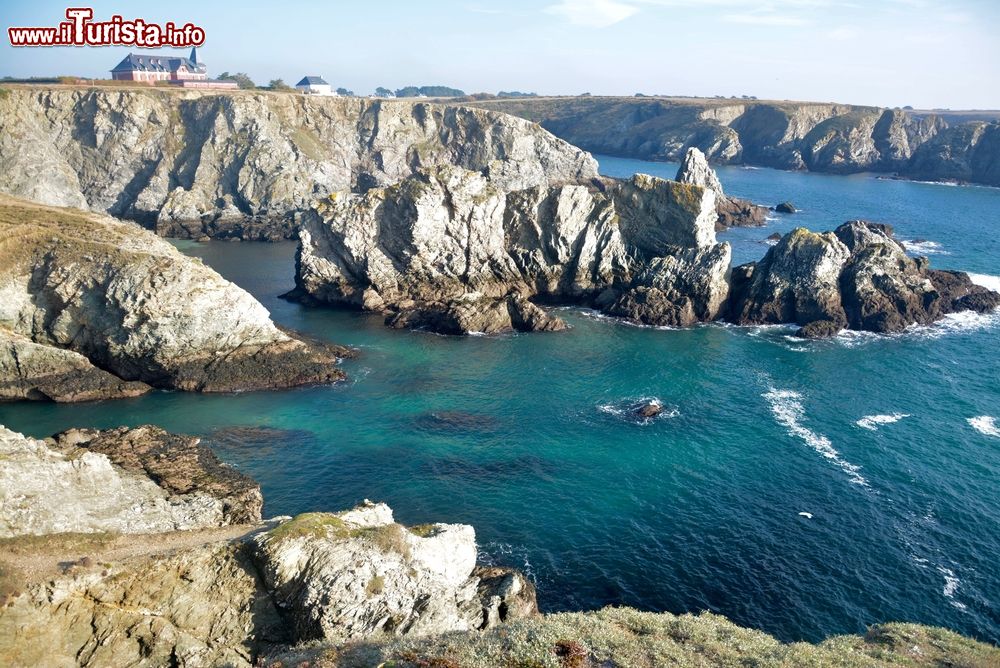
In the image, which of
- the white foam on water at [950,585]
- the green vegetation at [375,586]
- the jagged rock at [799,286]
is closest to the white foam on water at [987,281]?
the jagged rock at [799,286]

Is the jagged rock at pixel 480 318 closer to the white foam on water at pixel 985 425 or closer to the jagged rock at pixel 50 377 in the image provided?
the jagged rock at pixel 50 377

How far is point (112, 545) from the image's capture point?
30359 millimetres

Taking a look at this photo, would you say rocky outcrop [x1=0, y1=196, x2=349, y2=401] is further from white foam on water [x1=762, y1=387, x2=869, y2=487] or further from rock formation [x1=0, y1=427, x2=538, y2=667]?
white foam on water [x1=762, y1=387, x2=869, y2=487]

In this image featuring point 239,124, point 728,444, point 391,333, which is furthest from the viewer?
point 239,124

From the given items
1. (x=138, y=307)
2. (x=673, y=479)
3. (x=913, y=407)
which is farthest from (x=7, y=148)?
(x=913, y=407)

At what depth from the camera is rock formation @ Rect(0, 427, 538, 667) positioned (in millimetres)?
25688

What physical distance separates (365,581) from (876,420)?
4301cm

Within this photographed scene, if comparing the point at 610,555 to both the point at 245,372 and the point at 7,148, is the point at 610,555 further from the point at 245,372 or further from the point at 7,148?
the point at 7,148

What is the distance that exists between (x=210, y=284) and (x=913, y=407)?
196 ft

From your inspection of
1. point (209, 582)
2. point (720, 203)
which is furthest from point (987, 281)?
point (209, 582)

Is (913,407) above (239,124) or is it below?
below

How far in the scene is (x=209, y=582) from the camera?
91.9 feet

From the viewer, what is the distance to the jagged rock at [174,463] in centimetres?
4044

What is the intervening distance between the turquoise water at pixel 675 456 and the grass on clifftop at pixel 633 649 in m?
7.26
